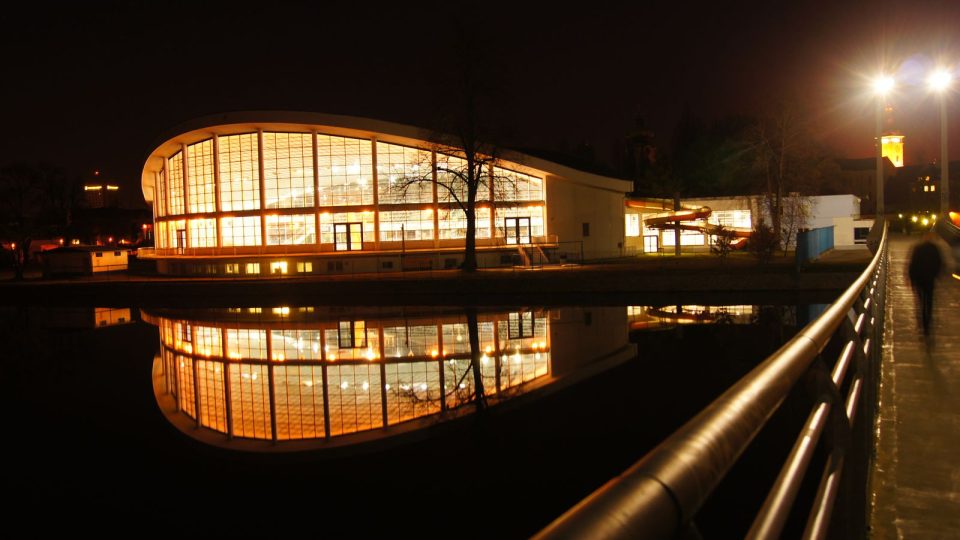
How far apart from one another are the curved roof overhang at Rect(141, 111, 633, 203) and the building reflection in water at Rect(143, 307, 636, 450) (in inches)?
868

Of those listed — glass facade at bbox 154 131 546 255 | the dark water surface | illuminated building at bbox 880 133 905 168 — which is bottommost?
the dark water surface

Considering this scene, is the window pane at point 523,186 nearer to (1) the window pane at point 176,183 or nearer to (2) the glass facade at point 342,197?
(2) the glass facade at point 342,197

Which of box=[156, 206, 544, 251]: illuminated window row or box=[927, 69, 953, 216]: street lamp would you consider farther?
box=[156, 206, 544, 251]: illuminated window row

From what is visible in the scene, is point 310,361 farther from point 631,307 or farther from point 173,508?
point 631,307

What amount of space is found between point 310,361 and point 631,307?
14298 millimetres

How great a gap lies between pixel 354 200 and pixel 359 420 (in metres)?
39.4

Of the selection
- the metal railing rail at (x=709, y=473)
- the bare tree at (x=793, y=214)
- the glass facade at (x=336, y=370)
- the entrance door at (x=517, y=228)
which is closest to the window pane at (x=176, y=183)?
the entrance door at (x=517, y=228)

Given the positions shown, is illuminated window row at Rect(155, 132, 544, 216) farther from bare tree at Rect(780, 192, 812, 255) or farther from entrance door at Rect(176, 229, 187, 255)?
bare tree at Rect(780, 192, 812, 255)

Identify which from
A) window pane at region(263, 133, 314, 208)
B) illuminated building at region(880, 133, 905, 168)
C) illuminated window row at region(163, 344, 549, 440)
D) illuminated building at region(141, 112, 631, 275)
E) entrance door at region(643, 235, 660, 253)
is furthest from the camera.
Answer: illuminated building at region(880, 133, 905, 168)

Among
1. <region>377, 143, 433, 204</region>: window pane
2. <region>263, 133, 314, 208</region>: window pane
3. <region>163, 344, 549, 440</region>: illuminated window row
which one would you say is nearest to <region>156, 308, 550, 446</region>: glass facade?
<region>163, 344, 549, 440</region>: illuminated window row

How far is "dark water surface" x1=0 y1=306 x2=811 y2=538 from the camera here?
8.16m

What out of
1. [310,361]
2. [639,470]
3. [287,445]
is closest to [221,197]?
[310,361]

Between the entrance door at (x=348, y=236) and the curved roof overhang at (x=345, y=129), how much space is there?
237 inches

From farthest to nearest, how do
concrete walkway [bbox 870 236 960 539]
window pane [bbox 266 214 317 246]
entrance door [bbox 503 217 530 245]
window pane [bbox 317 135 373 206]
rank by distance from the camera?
window pane [bbox 266 214 317 246] < window pane [bbox 317 135 373 206] < entrance door [bbox 503 217 530 245] < concrete walkway [bbox 870 236 960 539]
